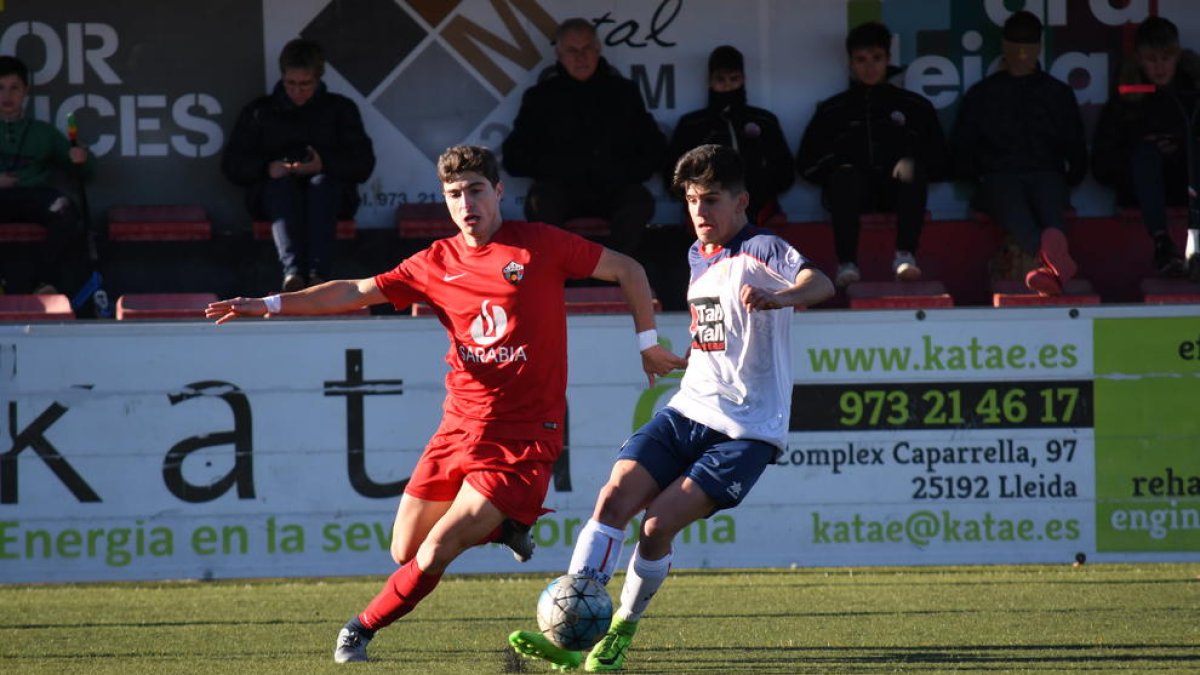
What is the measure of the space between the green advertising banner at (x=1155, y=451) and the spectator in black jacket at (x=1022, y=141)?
1497mm

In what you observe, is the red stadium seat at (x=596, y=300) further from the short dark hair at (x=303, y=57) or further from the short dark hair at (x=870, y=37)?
the short dark hair at (x=870, y=37)

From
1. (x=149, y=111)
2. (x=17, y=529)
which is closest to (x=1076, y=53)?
(x=149, y=111)

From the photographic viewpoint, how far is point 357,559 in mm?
9531

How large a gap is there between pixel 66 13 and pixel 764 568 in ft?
Answer: 19.9

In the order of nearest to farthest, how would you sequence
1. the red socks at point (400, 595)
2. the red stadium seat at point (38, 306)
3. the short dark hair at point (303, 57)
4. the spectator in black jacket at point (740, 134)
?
the red socks at point (400, 595)
the red stadium seat at point (38, 306)
the short dark hair at point (303, 57)
the spectator in black jacket at point (740, 134)

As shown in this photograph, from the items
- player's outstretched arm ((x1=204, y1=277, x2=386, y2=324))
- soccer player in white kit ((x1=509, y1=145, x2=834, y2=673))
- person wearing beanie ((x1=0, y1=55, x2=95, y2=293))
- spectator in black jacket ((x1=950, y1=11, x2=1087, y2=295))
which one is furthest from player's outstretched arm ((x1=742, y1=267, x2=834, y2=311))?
person wearing beanie ((x1=0, y1=55, x2=95, y2=293))

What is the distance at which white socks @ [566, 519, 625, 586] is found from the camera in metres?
6.16

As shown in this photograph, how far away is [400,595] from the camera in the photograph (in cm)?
639

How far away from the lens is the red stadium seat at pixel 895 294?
10.3 metres

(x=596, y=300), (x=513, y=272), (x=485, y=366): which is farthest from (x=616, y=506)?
(x=596, y=300)

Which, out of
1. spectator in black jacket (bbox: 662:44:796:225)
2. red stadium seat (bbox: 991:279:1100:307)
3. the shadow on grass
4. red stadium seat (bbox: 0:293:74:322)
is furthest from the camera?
spectator in black jacket (bbox: 662:44:796:225)

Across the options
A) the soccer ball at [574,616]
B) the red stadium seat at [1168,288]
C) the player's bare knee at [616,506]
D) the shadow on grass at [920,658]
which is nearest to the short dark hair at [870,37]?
the red stadium seat at [1168,288]

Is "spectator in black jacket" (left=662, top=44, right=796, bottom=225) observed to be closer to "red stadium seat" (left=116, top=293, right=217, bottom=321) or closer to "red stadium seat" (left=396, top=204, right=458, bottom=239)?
"red stadium seat" (left=396, top=204, right=458, bottom=239)

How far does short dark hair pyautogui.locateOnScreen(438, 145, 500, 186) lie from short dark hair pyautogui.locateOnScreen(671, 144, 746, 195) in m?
0.69
